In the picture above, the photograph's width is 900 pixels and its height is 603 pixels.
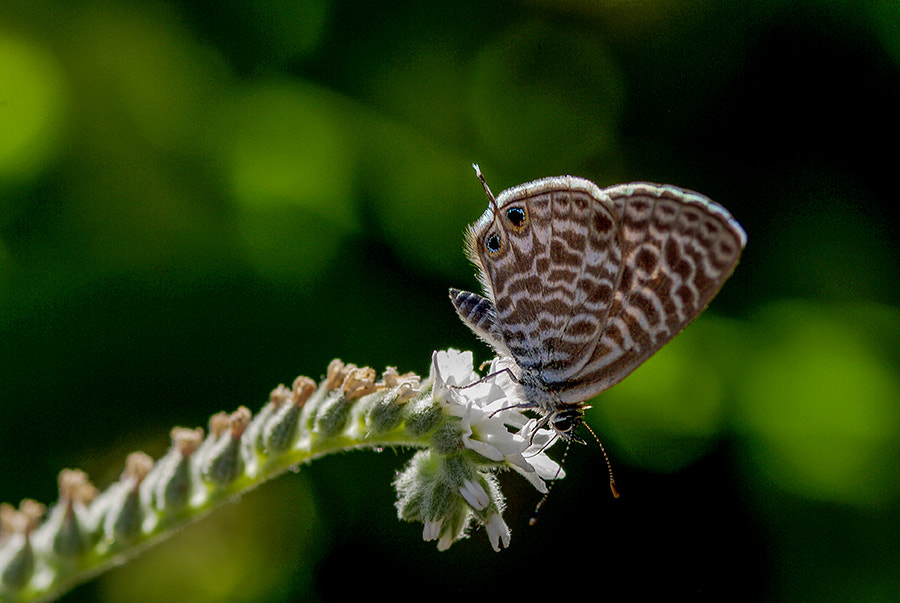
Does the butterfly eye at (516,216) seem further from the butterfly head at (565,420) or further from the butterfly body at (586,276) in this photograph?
the butterfly head at (565,420)

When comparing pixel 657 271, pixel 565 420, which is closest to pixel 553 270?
pixel 657 271

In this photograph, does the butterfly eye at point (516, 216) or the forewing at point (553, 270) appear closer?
the forewing at point (553, 270)

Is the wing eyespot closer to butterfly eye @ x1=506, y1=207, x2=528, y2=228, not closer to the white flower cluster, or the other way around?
butterfly eye @ x1=506, y1=207, x2=528, y2=228

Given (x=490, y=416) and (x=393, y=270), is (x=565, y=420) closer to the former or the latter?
(x=490, y=416)

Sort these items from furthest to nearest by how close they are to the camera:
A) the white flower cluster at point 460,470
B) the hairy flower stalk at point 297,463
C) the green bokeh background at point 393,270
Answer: the green bokeh background at point 393,270
the white flower cluster at point 460,470
the hairy flower stalk at point 297,463

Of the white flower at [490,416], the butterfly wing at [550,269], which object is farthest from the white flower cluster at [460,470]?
the butterfly wing at [550,269]

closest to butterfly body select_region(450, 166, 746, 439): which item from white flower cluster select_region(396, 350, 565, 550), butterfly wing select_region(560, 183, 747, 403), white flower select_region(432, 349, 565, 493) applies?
butterfly wing select_region(560, 183, 747, 403)
